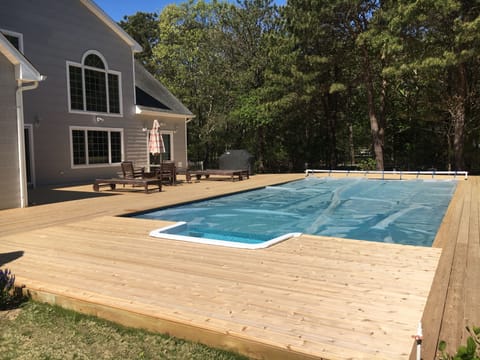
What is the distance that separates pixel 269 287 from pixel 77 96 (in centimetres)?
1303

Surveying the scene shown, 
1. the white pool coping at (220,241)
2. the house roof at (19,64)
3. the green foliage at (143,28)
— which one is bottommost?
the white pool coping at (220,241)

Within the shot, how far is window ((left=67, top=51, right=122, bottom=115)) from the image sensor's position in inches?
569

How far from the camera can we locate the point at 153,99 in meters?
18.6

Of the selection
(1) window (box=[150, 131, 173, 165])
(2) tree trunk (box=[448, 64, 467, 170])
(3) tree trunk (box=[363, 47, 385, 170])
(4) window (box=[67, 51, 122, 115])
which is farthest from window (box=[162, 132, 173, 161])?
(2) tree trunk (box=[448, 64, 467, 170])

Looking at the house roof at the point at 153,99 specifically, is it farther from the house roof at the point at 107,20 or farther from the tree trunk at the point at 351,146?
the tree trunk at the point at 351,146

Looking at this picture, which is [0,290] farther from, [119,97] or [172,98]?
[172,98]

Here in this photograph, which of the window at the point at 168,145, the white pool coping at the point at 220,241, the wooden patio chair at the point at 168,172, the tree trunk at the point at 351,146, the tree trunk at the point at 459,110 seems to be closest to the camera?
the white pool coping at the point at 220,241

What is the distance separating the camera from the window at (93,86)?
47.4 ft

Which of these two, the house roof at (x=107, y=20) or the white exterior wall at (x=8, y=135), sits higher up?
the house roof at (x=107, y=20)

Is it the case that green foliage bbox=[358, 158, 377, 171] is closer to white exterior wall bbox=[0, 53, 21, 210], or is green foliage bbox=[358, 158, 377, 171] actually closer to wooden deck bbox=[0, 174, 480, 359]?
wooden deck bbox=[0, 174, 480, 359]

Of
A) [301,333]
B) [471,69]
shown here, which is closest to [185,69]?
[471,69]

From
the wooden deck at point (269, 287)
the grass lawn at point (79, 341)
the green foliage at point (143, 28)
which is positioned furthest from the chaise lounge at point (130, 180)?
the green foliage at point (143, 28)

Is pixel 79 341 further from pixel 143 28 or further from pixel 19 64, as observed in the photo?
pixel 143 28

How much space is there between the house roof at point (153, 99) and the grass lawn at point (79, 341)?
14264 millimetres
